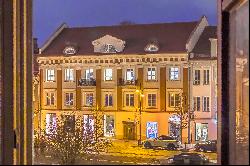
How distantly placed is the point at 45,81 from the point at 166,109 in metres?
2.63

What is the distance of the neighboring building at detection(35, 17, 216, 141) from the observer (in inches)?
380

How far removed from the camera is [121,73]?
33.8 ft

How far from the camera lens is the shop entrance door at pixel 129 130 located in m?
9.02

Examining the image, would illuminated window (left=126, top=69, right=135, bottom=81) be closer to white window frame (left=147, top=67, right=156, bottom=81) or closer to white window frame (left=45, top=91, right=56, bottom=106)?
white window frame (left=147, top=67, right=156, bottom=81)

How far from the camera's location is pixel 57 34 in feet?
35.3

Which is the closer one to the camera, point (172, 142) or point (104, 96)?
point (172, 142)

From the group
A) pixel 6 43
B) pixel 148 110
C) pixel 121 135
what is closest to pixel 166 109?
pixel 148 110

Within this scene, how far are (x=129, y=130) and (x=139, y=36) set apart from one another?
6.00 feet

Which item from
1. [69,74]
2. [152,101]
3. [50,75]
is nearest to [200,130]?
[152,101]

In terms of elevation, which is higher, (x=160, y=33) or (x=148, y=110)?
(x=160, y=33)

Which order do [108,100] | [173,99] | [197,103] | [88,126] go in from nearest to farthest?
[88,126] < [197,103] < [173,99] < [108,100]

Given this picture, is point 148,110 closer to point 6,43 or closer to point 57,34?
point 57,34

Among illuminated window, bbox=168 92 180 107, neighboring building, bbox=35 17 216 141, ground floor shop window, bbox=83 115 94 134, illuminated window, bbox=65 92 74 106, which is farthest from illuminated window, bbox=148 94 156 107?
illuminated window, bbox=65 92 74 106

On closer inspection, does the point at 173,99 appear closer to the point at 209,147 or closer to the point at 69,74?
the point at 69,74
